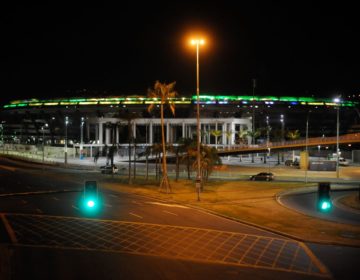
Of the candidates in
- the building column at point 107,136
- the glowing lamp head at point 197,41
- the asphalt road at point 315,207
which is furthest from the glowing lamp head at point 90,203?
the building column at point 107,136

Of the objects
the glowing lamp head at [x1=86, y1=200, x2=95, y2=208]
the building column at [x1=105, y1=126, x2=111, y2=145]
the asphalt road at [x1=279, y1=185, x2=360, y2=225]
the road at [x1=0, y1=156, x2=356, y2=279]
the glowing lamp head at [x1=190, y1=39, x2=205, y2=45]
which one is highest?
the glowing lamp head at [x1=190, y1=39, x2=205, y2=45]

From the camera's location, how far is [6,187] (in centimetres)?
4347

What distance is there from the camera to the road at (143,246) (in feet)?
48.8

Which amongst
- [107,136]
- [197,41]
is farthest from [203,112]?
[197,41]

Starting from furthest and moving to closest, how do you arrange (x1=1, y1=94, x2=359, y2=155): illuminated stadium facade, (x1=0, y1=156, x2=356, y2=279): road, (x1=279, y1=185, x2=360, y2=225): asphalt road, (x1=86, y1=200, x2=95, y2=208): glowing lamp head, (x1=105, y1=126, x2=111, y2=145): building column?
(x1=1, y1=94, x2=359, y2=155): illuminated stadium facade
(x1=105, y1=126, x2=111, y2=145): building column
(x1=279, y1=185, x2=360, y2=225): asphalt road
(x1=86, y1=200, x2=95, y2=208): glowing lamp head
(x1=0, y1=156, x2=356, y2=279): road

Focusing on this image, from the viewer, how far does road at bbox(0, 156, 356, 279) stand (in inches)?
586

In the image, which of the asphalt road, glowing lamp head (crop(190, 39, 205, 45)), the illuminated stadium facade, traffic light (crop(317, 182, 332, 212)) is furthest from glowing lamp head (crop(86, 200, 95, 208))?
the illuminated stadium facade

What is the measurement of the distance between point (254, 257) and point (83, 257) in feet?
24.2

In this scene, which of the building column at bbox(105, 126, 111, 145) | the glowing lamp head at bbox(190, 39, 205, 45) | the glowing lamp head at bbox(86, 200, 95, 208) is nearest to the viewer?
the glowing lamp head at bbox(86, 200, 95, 208)

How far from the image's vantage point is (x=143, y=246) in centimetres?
1862

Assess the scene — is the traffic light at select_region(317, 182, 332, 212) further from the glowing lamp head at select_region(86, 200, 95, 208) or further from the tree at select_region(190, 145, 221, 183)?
the tree at select_region(190, 145, 221, 183)

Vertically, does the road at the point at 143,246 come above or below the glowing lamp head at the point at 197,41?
below

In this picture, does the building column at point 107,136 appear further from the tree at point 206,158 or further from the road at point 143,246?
the road at point 143,246

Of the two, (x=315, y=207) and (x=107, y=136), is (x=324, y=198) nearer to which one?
(x=315, y=207)
